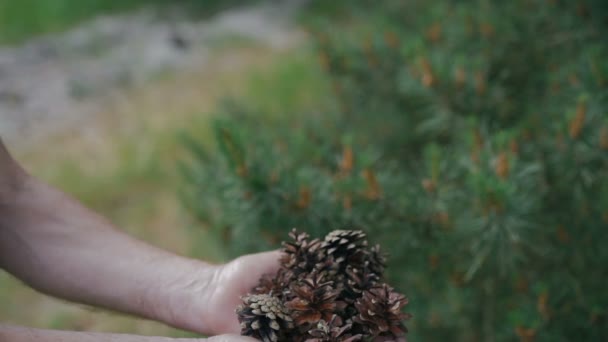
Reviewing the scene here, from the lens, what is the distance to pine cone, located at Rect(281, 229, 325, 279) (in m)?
1.09

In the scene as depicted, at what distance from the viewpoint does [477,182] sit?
1293mm

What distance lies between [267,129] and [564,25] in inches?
37.4

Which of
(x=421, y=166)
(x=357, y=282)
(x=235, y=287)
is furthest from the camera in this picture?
(x=421, y=166)

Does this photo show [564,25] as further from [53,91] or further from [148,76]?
[53,91]

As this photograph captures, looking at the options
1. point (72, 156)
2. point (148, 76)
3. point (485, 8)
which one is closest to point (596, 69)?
point (485, 8)

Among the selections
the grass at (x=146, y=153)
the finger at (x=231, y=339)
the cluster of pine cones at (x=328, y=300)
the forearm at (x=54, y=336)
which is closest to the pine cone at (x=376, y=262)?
the cluster of pine cones at (x=328, y=300)

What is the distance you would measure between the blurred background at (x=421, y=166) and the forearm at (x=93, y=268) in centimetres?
13

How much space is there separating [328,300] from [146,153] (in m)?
2.21

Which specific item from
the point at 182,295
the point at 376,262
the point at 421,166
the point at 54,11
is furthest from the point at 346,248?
the point at 54,11

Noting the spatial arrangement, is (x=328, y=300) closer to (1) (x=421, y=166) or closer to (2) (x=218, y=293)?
(2) (x=218, y=293)

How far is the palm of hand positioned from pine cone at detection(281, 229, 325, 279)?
61 millimetres

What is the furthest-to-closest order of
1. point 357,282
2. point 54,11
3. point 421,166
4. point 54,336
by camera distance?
point 54,11, point 421,166, point 357,282, point 54,336

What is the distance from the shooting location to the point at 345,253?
110 cm

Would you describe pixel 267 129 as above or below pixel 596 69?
above
